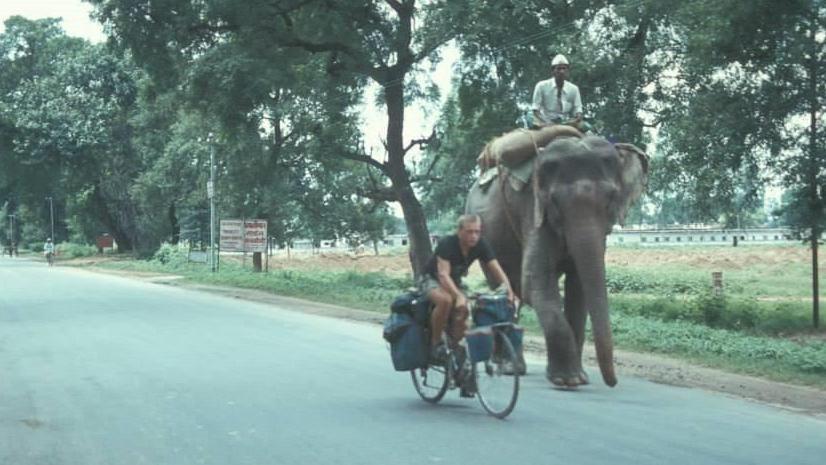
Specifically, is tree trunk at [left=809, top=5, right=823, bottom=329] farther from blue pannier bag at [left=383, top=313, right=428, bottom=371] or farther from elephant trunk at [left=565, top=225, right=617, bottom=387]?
blue pannier bag at [left=383, top=313, right=428, bottom=371]

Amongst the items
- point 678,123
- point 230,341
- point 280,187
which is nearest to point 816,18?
point 678,123

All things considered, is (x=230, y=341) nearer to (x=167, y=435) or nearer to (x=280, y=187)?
(x=167, y=435)

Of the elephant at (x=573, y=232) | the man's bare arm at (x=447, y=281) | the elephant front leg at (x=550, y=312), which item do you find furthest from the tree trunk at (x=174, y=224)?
the man's bare arm at (x=447, y=281)

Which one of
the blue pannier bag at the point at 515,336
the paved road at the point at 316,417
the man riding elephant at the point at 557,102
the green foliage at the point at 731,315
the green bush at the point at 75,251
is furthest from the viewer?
the green bush at the point at 75,251

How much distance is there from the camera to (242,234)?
35375 mm

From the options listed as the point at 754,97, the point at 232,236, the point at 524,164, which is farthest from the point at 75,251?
the point at 524,164

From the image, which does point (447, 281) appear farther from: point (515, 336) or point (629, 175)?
point (629, 175)

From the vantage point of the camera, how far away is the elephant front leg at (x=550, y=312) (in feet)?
32.7

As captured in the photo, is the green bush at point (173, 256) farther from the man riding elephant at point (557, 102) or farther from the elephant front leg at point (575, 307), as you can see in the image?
the elephant front leg at point (575, 307)

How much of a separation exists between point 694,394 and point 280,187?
27853mm

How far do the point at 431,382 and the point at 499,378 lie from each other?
102 cm

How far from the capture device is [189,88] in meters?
28.0

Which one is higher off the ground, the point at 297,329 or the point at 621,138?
the point at 621,138

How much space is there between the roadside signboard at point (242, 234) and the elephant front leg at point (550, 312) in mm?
25754
